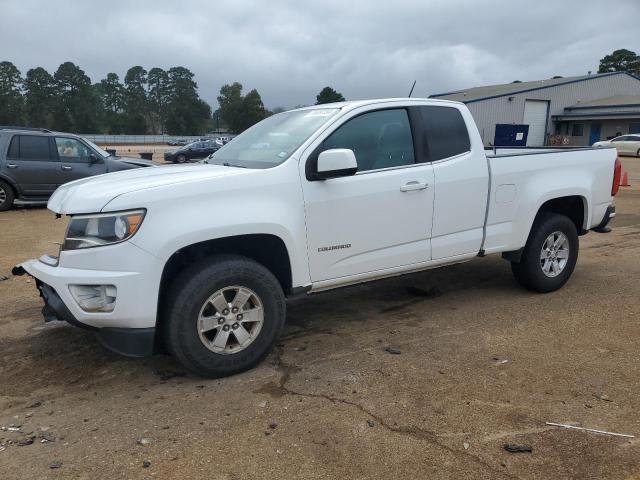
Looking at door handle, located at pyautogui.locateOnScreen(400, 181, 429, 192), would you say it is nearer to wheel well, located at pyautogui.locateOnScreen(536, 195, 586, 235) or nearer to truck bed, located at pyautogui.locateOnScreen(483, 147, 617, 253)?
truck bed, located at pyautogui.locateOnScreen(483, 147, 617, 253)

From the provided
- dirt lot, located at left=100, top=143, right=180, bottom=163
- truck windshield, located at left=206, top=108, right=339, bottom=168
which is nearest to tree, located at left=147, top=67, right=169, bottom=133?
dirt lot, located at left=100, top=143, right=180, bottom=163

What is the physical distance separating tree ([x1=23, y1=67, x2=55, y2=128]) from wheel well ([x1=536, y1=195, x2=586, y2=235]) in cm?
9904

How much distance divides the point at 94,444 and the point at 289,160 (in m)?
2.18

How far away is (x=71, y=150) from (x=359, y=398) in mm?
10923

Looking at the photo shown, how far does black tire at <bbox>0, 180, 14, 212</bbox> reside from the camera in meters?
11.6

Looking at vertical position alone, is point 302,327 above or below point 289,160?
below

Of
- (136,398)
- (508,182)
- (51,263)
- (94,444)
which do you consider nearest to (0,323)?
(51,263)

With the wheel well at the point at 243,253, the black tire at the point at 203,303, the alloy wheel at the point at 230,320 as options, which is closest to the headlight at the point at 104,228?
the wheel well at the point at 243,253

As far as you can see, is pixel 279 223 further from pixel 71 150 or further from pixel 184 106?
pixel 184 106

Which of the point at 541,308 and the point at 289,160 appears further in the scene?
the point at 541,308

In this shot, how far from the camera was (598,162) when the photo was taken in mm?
5531

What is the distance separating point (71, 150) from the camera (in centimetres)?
1205

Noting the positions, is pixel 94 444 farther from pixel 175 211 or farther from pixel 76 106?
pixel 76 106

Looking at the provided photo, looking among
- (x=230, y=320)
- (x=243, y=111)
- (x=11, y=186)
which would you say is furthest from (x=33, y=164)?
(x=243, y=111)
